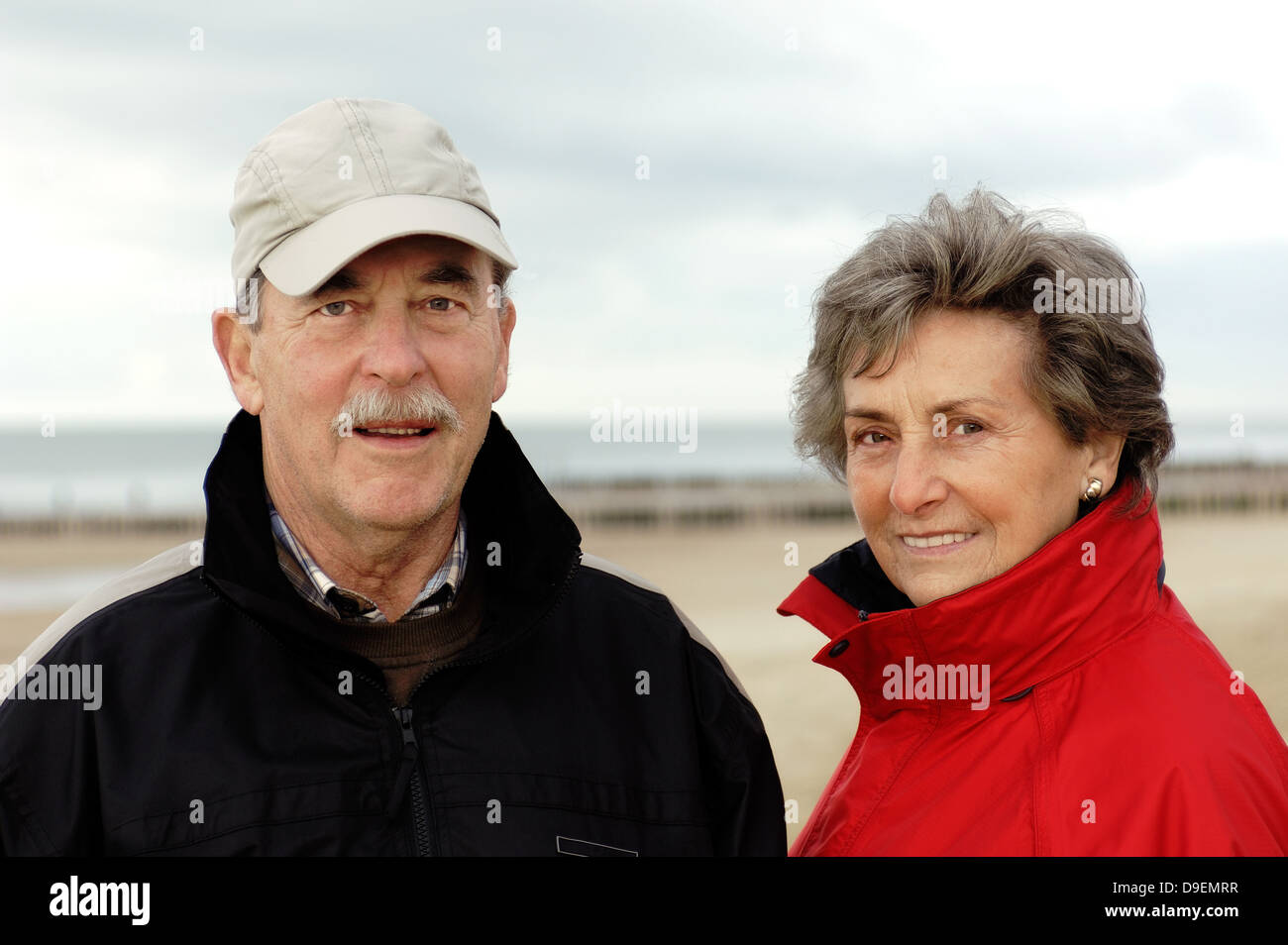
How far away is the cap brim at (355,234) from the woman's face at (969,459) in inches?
40.6

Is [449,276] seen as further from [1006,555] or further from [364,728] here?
[1006,555]

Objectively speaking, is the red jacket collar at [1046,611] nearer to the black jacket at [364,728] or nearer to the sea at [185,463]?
the black jacket at [364,728]

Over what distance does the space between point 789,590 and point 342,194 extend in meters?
13.2

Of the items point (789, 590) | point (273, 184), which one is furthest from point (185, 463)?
point (273, 184)

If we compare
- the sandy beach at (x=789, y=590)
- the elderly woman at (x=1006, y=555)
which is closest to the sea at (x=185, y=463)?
the sandy beach at (x=789, y=590)

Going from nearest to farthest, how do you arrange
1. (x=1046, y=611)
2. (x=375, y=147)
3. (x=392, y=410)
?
(x=392, y=410) < (x=375, y=147) < (x=1046, y=611)

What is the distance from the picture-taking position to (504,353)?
9.17 feet

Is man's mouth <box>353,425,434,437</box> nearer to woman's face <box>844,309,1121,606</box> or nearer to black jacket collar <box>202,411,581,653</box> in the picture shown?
black jacket collar <box>202,411,581,653</box>

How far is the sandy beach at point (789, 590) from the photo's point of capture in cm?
816

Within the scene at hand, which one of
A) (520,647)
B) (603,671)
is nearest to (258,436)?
(520,647)

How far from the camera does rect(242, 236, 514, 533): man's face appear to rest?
7.99ft

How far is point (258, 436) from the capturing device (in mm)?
2633

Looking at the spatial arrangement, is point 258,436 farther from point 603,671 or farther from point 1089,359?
point 1089,359
